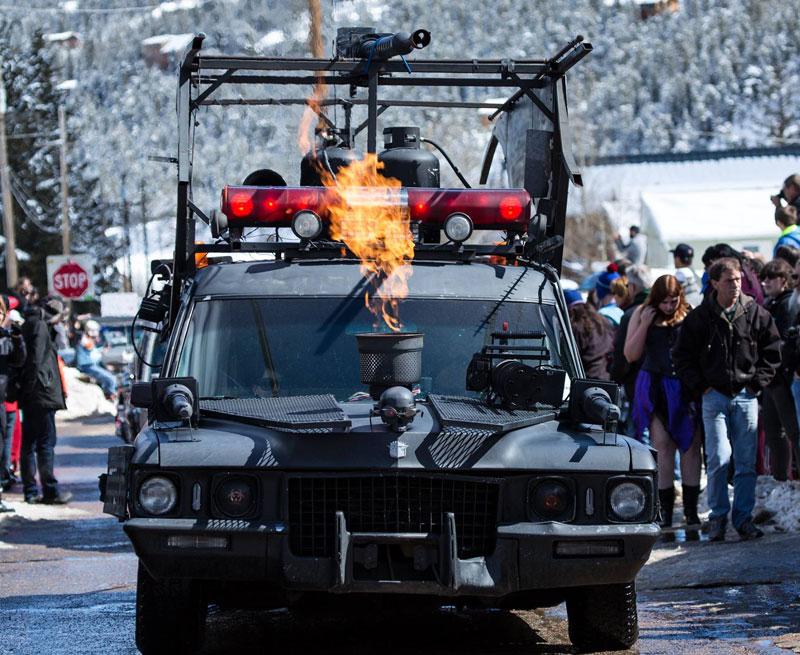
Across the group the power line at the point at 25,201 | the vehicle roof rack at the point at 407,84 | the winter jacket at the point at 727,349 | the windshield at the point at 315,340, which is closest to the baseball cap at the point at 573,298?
the winter jacket at the point at 727,349

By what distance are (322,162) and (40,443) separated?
6761mm

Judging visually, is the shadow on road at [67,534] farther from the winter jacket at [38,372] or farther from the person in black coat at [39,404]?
the winter jacket at [38,372]

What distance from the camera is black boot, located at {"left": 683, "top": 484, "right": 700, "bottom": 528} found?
40.1 feet

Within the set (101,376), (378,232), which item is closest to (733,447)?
(378,232)

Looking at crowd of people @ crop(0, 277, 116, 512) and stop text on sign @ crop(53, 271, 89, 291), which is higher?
stop text on sign @ crop(53, 271, 89, 291)

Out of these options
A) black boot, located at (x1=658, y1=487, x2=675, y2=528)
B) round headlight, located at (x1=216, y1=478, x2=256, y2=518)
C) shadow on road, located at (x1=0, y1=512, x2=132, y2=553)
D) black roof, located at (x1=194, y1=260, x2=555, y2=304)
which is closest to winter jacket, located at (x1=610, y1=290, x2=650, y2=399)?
black boot, located at (x1=658, y1=487, x2=675, y2=528)

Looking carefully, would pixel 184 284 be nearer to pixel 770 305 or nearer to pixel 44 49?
pixel 770 305

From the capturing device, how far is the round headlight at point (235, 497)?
696 cm

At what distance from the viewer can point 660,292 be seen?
39.7ft

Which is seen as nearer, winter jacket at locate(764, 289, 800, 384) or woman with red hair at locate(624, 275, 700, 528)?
winter jacket at locate(764, 289, 800, 384)

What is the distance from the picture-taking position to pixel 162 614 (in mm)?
7348

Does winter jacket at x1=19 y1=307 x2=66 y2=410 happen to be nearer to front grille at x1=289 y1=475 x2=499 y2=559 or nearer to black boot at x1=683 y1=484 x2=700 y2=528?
black boot at x1=683 y1=484 x2=700 y2=528

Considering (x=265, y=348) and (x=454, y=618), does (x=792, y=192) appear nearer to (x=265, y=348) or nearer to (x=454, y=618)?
(x=454, y=618)

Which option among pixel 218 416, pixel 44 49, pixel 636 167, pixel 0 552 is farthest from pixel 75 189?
pixel 218 416
